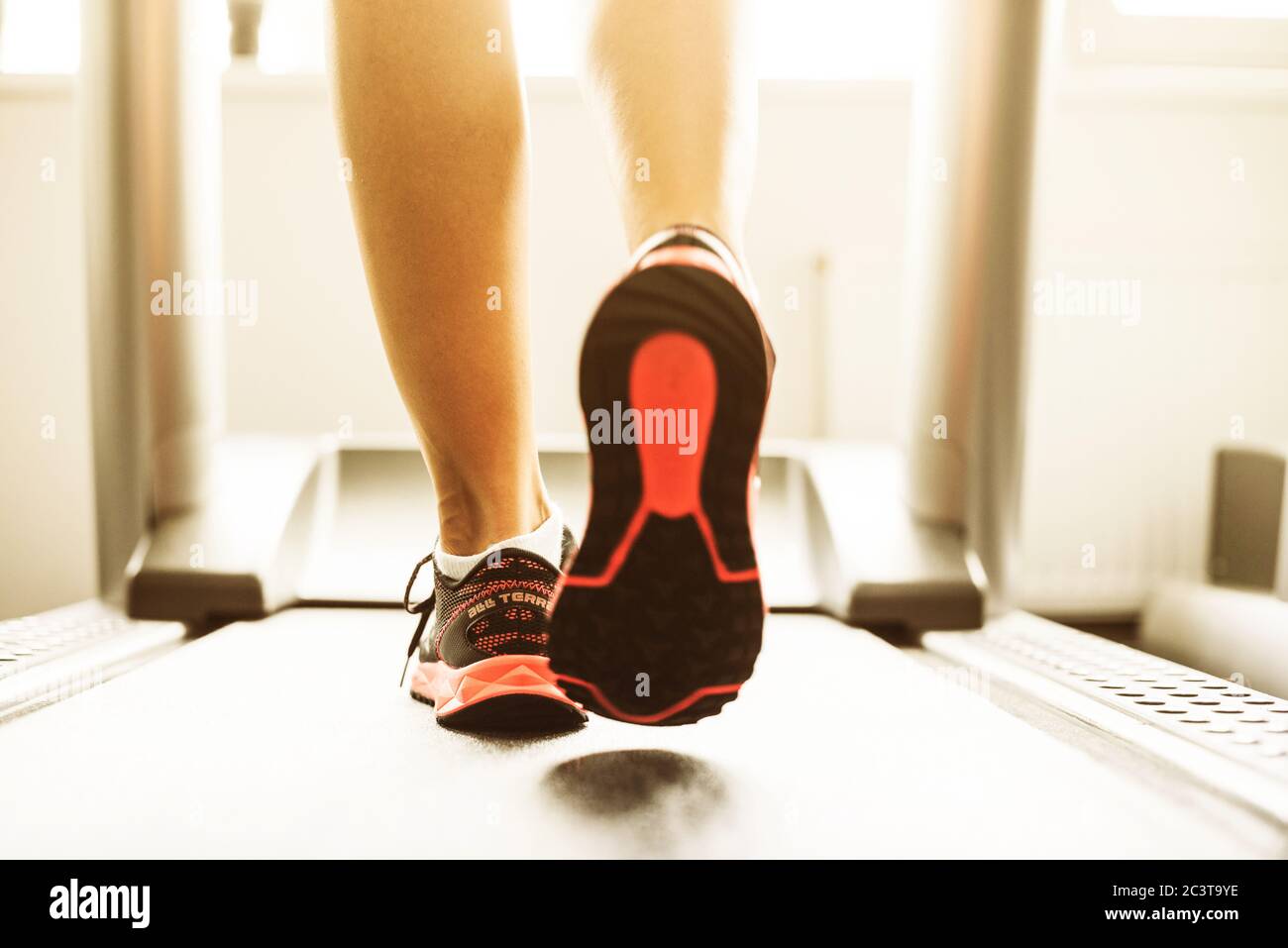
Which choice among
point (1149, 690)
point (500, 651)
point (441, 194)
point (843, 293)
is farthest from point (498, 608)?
point (843, 293)

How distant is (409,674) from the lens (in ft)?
2.79

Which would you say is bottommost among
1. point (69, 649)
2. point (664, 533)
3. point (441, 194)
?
point (69, 649)

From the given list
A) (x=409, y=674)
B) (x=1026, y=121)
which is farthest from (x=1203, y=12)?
(x=409, y=674)

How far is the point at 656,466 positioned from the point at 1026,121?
101 cm

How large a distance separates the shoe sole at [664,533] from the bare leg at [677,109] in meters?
0.09

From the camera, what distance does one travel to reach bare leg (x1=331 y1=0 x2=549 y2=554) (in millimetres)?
612

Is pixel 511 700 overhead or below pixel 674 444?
below

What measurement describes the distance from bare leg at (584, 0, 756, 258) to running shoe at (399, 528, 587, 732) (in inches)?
10.3

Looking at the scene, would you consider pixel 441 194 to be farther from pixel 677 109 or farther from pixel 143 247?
pixel 143 247

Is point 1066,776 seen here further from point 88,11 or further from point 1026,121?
point 88,11

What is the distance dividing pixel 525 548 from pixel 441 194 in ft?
0.87

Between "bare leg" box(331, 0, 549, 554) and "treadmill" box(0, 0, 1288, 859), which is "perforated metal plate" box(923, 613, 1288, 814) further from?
"bare leg" box(331, 0, 549, 554)

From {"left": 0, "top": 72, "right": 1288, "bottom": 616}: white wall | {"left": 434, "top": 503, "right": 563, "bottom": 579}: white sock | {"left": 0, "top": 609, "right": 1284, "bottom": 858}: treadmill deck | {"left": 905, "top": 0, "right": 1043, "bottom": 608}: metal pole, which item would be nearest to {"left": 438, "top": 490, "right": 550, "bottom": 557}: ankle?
{"left": 434, "top": 503, "right": 563, "bottom": 579}: white sock

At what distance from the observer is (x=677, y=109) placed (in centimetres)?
54
